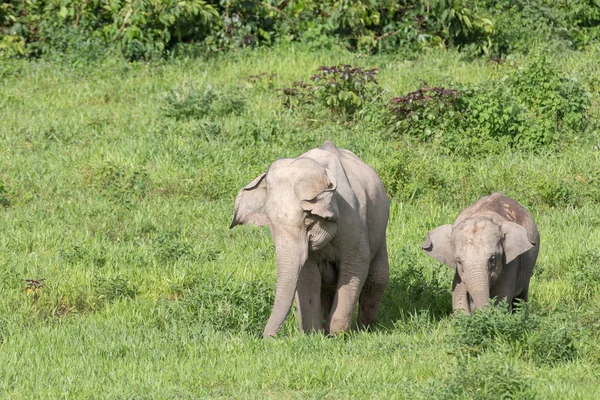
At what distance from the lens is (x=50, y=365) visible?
25.3ft

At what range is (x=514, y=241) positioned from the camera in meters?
8.76

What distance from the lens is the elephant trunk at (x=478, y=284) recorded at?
27.7 ft

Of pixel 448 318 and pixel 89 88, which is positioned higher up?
pixel 448 318

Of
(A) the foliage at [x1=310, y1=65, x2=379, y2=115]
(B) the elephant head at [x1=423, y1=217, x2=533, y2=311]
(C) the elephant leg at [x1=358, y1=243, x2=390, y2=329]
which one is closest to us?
(B) the elephant head at [x1=423, y1=217, x2=533, y2=311]

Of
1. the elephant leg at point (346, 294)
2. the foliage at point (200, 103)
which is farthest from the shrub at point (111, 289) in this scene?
the foliage at point (200, 103)

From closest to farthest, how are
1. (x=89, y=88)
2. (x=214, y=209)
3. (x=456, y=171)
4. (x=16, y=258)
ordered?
(x=16, y=258)
(x=214, y=209)
(x=456, y=171)
(x=89, y=88)

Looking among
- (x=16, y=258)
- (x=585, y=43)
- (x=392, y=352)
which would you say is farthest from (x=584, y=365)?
(x=585, y=43)

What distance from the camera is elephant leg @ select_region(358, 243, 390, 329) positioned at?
913cm

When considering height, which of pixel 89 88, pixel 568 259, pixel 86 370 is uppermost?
pixel 86 370

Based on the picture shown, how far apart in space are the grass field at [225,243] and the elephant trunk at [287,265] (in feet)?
1.10

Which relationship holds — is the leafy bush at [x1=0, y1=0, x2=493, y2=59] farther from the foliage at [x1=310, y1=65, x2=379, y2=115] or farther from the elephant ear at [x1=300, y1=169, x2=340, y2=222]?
the elephant ear at [x1=300, y1=169, x2=340, y2=222]

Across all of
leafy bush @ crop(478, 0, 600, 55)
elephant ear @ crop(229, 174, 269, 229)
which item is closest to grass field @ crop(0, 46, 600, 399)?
leafy bush @ crop(478, 0, 600, 55)

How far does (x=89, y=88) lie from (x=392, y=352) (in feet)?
31.2

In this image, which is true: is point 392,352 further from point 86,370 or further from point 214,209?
point 214,209
